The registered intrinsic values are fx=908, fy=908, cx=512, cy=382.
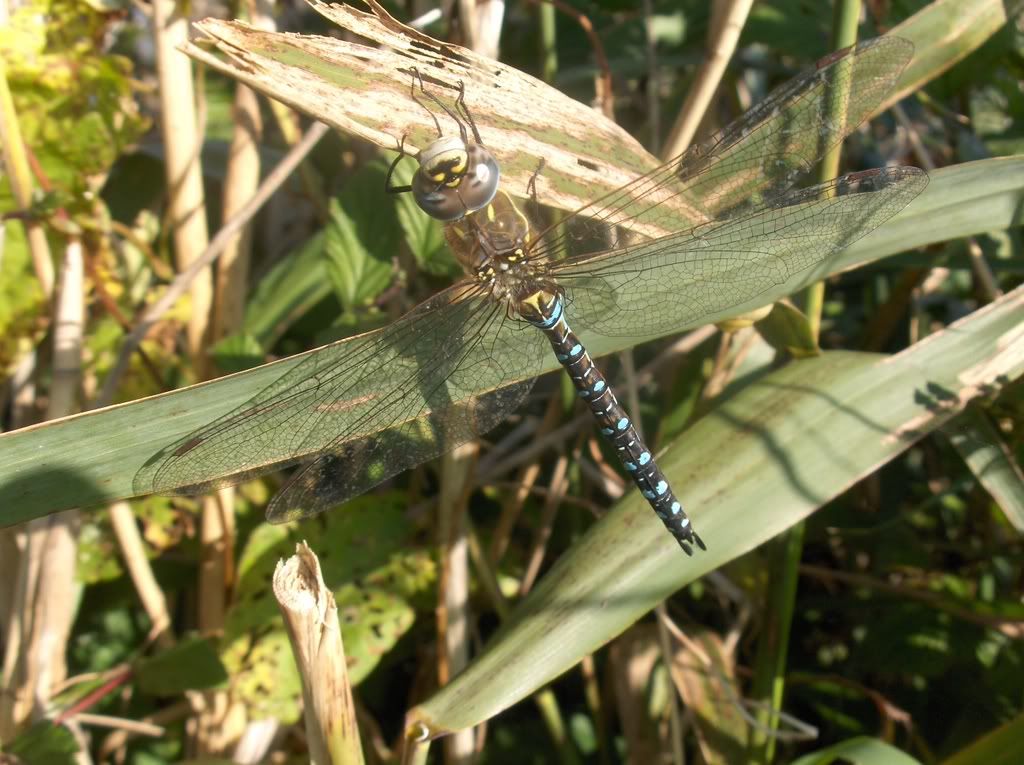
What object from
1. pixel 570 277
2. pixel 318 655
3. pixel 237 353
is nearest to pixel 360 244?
pixel 237 353

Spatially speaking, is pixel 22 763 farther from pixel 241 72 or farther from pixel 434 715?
pixel 241 72

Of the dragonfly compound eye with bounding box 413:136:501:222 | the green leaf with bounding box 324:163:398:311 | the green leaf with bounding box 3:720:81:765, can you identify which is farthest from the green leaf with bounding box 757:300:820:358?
the green leaf with bounding box 3:720:81:765

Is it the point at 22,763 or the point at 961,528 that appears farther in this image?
the point at 961,528

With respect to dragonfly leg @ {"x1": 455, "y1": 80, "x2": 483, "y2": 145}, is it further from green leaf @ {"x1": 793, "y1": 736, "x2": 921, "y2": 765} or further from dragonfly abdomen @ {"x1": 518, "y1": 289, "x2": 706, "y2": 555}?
green leaf @ {"x1": 793, "y1": 736, "x2": 921, "y2": 765}

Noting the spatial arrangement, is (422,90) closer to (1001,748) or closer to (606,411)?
(606,411)

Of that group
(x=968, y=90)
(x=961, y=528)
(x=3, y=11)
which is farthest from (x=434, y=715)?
(x=968, y=90)

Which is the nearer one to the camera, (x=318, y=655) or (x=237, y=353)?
(x=318, y=655)
